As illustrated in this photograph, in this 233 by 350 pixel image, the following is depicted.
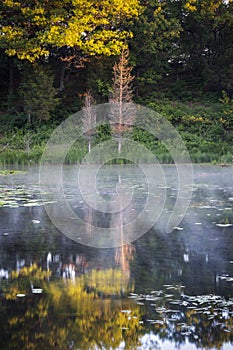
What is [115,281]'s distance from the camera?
426 cm

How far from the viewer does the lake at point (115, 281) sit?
3205 millimetres

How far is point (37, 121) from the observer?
19.9m

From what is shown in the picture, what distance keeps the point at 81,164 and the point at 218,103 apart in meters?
7.04

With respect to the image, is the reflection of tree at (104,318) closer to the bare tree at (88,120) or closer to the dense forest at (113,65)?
the dense forest at (113,65)

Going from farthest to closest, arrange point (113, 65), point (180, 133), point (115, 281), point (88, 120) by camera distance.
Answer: point (113, 65) → point (180, 133) → point (88, 120) → point (115, 281)

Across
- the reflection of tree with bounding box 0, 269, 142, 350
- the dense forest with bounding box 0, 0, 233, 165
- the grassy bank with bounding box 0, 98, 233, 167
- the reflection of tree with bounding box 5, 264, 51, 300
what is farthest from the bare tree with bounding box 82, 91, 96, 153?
the reflection of tree with bounding box 0, 269, 142, 350

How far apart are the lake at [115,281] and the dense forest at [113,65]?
10203mm

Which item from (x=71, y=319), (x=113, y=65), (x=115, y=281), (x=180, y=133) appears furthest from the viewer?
(x=113, y=65)

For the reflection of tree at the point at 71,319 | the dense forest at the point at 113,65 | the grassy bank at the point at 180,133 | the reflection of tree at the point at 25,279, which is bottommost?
the reflection of tree at the point at 71,319

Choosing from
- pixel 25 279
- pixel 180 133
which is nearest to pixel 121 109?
pixel 180 133

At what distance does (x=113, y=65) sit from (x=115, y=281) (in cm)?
1753

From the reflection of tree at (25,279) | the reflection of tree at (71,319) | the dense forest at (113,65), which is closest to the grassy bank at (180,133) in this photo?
the dense forest at (113,65)

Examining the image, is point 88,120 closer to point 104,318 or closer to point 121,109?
point 121,109

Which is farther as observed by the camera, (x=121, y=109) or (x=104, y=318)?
(x=121, y=109)
